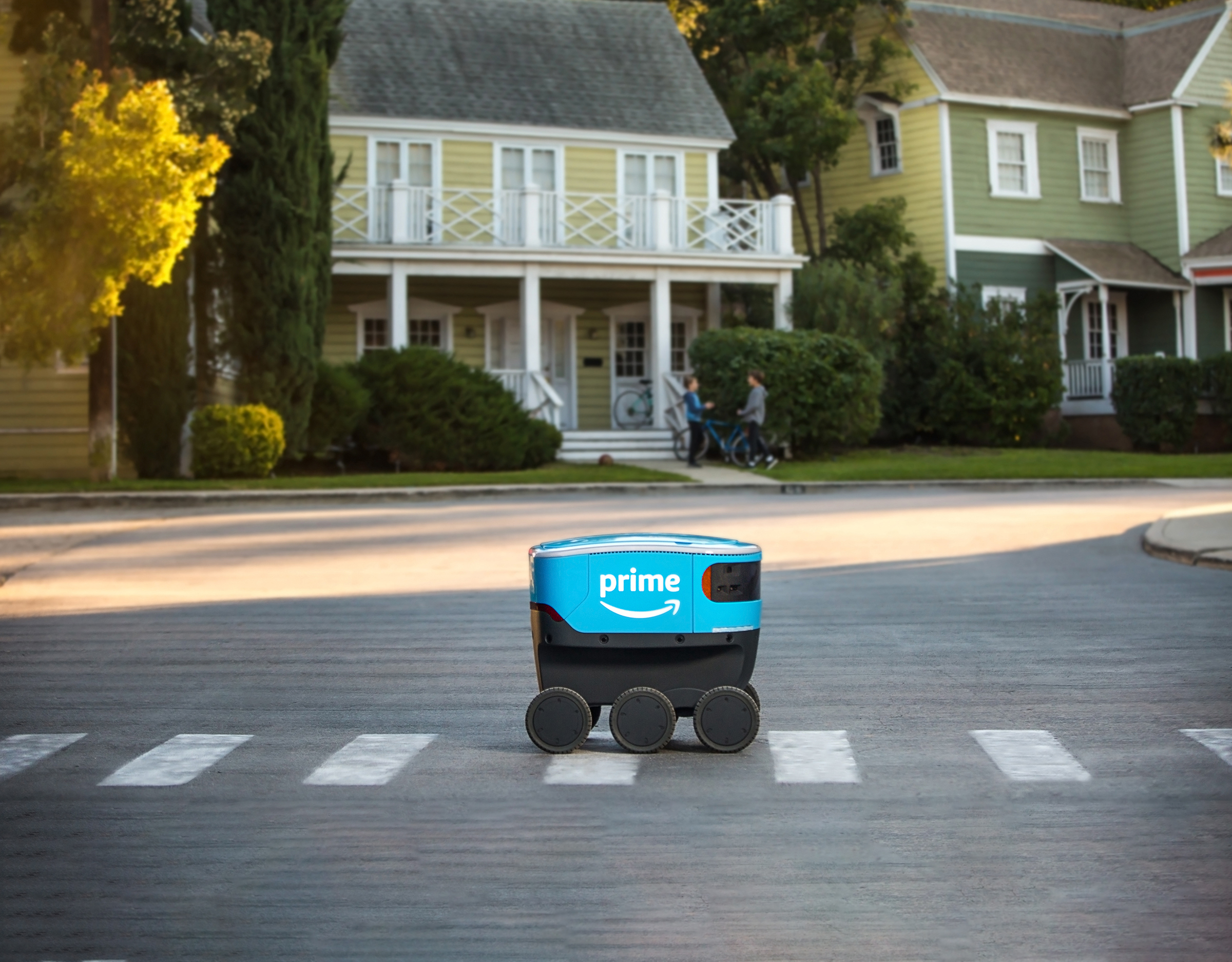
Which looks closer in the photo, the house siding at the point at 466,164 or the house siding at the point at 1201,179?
the house siding at the point at 466,164

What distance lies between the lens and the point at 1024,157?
4041 cm

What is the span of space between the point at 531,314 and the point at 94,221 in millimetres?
12758

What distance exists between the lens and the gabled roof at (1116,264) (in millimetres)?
39594

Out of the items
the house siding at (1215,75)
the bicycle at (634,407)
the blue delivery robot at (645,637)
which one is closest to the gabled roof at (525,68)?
the bicycle at (634,407)

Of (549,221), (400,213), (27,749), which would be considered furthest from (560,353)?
(27,749)

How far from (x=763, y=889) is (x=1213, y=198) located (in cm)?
4000

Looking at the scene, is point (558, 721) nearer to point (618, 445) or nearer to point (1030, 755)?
point (1030, 755)

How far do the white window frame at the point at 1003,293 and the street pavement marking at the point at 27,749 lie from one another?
3377 centimetres

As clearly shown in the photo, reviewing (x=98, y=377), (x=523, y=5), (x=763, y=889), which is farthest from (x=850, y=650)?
(x=523, y=5)

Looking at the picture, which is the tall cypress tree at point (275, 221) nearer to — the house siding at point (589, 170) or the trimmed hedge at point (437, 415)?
the trimmed hedge at point (437, 415)

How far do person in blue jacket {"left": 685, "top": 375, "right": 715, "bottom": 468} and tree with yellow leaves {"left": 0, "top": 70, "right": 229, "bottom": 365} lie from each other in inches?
421

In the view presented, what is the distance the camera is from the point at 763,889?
4.99 m

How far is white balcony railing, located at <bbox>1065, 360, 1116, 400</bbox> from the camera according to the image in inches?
1545

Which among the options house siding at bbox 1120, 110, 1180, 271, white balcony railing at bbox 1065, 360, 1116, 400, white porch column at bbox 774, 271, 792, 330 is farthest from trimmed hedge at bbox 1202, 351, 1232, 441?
white porch column at bbox 774, 271, 792, 330
